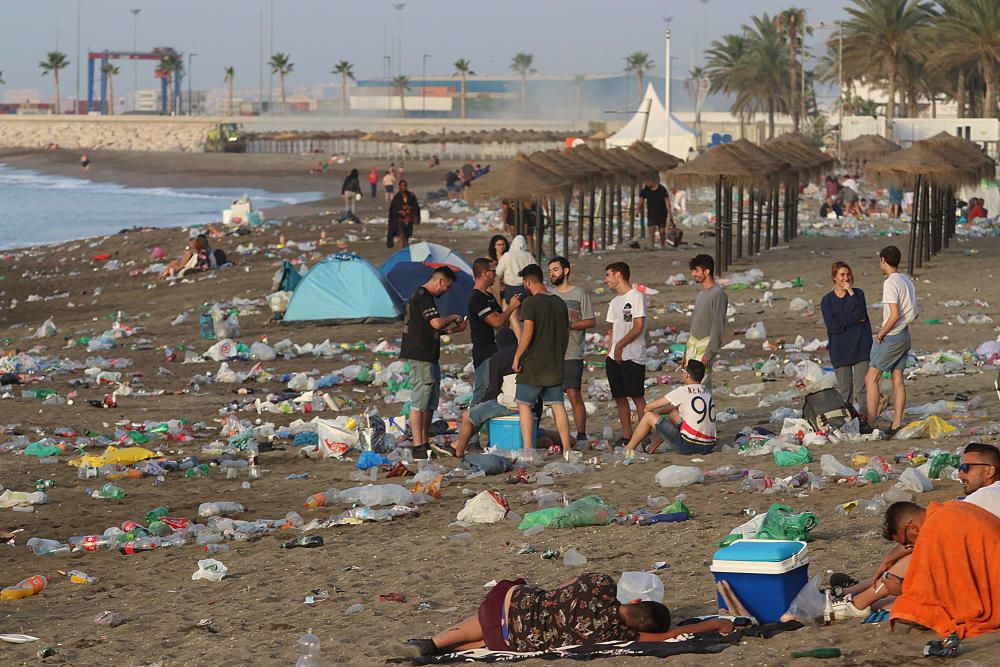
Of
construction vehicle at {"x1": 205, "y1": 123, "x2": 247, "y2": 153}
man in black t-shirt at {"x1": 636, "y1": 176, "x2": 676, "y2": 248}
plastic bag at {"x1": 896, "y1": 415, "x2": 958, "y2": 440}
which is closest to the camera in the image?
plastic bag at {"x1": 896, "y1": 415, "x2": 958, "y2": 440}

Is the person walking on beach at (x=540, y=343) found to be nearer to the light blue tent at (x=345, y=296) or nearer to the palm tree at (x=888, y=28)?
the light blue tent at (x=345, y=296)

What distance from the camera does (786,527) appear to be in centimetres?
721

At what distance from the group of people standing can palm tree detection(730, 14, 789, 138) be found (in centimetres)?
7087

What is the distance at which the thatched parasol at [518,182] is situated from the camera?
23031 millimetres

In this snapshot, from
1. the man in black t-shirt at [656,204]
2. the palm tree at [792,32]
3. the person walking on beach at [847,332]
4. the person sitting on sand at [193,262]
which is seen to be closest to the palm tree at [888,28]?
the palm tree at [792,32]

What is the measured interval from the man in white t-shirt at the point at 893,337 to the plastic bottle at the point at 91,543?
5.50 metres

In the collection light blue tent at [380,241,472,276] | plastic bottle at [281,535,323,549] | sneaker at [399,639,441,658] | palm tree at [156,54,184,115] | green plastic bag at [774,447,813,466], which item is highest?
palm tree at [156,54,184,115]

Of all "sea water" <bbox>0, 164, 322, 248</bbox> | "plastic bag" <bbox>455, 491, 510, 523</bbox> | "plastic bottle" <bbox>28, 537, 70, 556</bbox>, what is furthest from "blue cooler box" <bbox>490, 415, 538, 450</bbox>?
"sea water" <bbox>0, 164, 322, 248</bbox>

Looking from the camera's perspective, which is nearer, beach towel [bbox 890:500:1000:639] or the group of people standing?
beach towel [bbox 890:500:1000:639]

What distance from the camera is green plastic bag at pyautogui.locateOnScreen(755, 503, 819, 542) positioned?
719cm

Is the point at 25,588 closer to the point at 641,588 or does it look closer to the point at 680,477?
the point at 641,588

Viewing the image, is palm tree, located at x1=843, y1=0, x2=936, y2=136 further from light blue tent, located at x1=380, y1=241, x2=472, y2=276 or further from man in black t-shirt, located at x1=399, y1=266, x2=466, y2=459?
man in black t-shirt, located at x1=399, y1=266, x2=466, y2=459

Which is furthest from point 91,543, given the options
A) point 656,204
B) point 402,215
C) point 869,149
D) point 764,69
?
point 764,69

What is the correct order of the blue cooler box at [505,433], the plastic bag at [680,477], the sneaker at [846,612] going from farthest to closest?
the blue cooler box at [505,433]
the plastic bag at [680,477]
the sneaker at [846,612]
